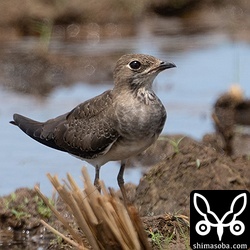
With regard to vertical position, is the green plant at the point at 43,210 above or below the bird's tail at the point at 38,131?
below

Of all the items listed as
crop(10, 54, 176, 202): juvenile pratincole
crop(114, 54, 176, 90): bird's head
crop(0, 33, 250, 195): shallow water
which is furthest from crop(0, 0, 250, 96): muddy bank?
crop(114, 54, 176, 90): bird's head

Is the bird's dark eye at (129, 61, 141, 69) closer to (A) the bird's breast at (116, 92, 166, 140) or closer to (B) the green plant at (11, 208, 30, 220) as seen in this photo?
(A) the bird's breast at (116, 92, 166, 140)

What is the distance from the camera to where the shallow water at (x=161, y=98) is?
1109cm

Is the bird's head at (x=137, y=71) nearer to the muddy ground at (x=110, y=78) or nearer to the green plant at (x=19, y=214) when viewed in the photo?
the muddy ground at (x=110, y=78)

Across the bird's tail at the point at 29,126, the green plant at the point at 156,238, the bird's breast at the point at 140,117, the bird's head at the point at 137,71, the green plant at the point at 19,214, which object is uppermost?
the bird's head at the point at 137,71

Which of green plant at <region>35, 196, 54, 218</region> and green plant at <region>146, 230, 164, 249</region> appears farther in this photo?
green plant at <region>35, 196, 54, 218</region>

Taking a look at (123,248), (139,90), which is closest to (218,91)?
(139,90)

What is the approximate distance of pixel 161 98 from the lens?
1412 cm

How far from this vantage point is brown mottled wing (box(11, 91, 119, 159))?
333 inches

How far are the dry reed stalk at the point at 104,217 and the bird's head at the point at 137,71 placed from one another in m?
1.60

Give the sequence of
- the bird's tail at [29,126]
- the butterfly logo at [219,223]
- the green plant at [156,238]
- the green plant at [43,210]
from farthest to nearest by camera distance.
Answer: the bird's tail at [29,126]
the green plant at [43,210]
the green plant at [156,238]
the butterfly logo at [219,223]

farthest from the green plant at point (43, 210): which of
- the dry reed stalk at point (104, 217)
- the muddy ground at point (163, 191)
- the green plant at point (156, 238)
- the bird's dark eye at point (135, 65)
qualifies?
the dry reed stalk at point (104, 217)

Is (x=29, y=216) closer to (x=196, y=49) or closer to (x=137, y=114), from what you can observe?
(x=137, y=114)

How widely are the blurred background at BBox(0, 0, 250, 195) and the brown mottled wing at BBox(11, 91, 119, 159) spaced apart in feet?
3.92
